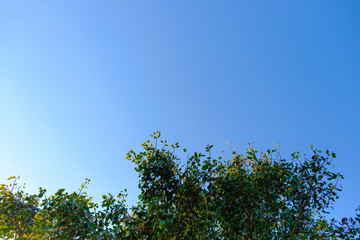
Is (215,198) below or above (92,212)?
above

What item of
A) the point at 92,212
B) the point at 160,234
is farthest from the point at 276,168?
the point at 92,212

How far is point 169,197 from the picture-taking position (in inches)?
440

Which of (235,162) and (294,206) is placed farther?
(235,162)

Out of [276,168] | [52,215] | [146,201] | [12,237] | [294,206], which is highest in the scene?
[276,168]

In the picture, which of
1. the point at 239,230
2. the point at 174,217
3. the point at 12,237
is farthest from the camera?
the point at 12,237

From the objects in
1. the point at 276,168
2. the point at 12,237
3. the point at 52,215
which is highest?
the point at 276,168

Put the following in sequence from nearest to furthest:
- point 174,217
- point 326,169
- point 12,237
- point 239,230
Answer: point 174,217 → point 239,230 → point 326,169 → point 12,237

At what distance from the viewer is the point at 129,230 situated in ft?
34.4

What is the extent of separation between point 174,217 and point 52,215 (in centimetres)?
627

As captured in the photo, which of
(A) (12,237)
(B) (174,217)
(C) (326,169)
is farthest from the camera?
(A) (12,237)

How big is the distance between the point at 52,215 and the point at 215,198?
8135 mm

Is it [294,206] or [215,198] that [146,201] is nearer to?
[215,198]

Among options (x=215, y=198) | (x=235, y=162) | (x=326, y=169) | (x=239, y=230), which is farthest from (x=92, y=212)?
(x=326, y=169)

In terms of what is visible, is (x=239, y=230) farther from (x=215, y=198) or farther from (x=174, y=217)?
(x=174, y=217)
